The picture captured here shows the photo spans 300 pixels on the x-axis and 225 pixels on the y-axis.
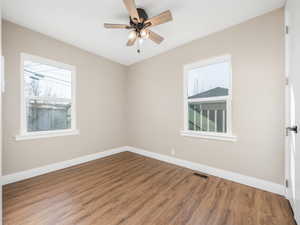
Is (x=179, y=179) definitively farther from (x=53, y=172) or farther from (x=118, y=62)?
(x=118, y=62)

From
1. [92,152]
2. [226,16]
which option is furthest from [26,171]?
[226,16]

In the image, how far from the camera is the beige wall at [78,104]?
87.5 inches

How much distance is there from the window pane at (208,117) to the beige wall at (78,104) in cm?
212

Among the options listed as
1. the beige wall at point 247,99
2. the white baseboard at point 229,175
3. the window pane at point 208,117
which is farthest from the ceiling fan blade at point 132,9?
the white baseboard at point 229,175

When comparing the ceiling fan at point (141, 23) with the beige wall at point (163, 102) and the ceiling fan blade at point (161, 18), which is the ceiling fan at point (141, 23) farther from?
the beige wall at point (163, 102)

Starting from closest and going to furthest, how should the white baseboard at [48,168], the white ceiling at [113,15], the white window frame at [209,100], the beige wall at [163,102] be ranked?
1. the white ceiling at [113,15]
2. the beige wall at [163,102]
3. the white baseboard at [48,168]
4. the white window frame at [209,100]

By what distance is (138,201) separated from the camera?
1776mm

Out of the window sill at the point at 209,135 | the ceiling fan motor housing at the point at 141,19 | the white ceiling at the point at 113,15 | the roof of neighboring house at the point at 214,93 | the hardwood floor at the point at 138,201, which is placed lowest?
the hardwood floor at the point at 138,201

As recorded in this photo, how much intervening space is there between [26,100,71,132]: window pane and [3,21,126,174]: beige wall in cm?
19

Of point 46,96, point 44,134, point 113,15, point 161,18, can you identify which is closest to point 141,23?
point 161,18

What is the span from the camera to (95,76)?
3.39 m

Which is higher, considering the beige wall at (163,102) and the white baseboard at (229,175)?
the beige wall at (163,102)

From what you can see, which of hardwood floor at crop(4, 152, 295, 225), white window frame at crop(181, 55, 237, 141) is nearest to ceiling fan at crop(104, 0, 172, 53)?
white window frame at crop(181, 55, 237, 141)

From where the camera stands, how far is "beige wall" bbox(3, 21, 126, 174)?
222 cm
